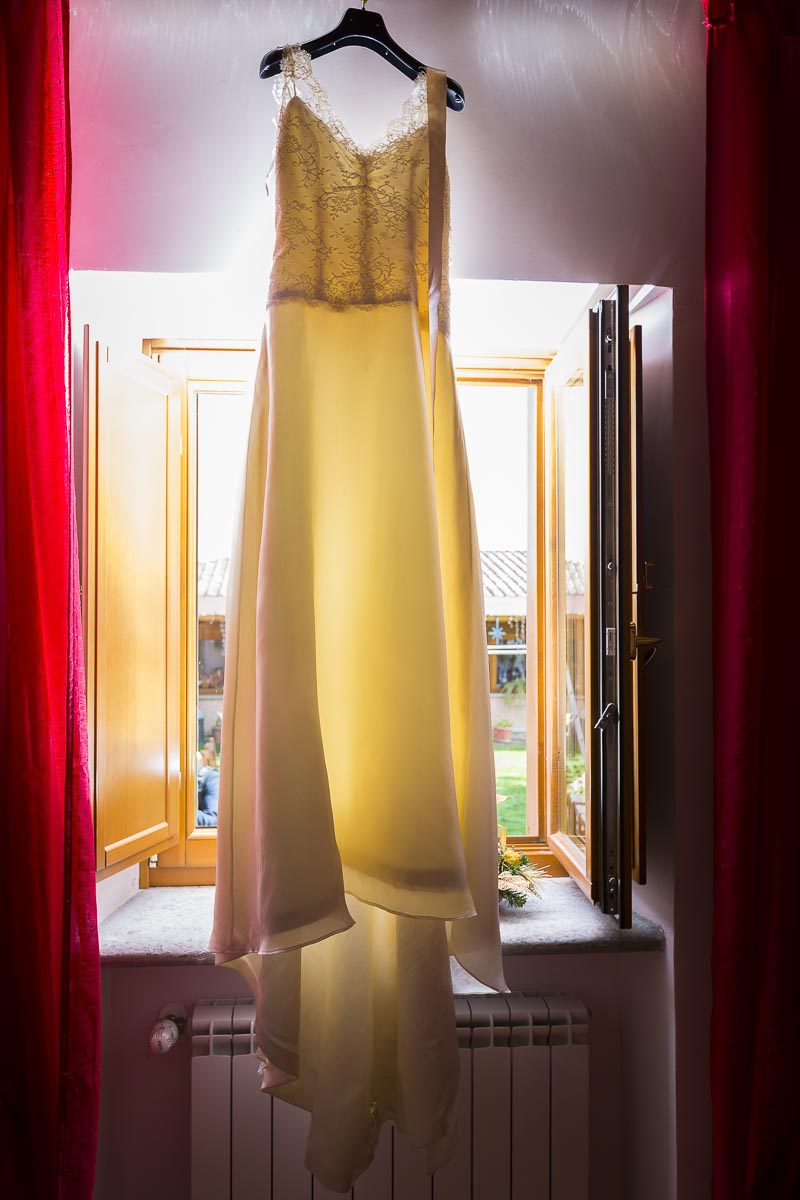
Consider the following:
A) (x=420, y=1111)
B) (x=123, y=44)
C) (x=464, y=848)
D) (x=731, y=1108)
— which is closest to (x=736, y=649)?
(x=464, y=848)

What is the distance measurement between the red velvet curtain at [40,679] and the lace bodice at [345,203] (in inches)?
14.3

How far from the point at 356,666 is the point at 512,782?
922 millimetres

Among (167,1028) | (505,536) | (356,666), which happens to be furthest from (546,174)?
(167,1028)

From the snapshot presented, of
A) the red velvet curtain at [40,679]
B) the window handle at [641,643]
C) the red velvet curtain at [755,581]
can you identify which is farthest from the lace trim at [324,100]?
the window handle at [641,643]

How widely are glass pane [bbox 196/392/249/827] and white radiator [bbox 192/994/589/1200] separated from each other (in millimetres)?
576

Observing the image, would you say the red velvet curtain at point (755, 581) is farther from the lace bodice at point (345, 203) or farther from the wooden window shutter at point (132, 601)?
the wooden window shutter at point (132, 601)

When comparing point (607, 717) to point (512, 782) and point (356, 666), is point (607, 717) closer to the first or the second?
point (356, 666)

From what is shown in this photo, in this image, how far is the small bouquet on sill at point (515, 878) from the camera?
1433 mm

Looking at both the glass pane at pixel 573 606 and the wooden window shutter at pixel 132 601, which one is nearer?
the wooden window shutter at pixel 132 601

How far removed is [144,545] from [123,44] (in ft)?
2.92

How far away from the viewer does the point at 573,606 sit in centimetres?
149

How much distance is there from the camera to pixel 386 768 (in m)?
1.01

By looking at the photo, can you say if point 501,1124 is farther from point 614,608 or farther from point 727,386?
point 727,386

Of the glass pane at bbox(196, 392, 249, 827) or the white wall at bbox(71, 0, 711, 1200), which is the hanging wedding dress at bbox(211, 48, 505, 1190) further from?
the glass pane at bbox(196, 392, 249, 827)
